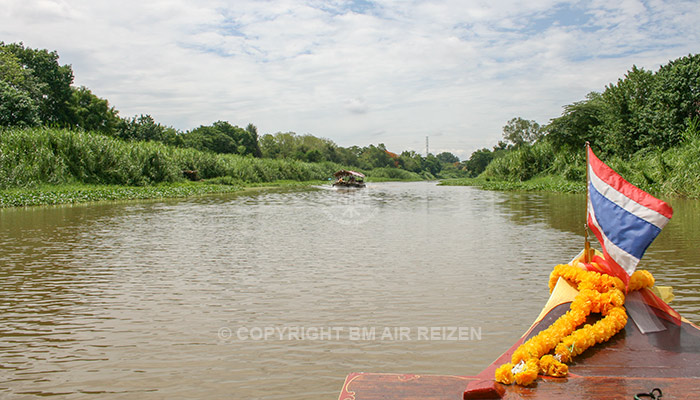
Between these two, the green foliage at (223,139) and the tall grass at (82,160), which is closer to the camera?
the tall grass at (82,160)

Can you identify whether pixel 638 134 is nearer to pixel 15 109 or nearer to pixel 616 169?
pixel 616 169

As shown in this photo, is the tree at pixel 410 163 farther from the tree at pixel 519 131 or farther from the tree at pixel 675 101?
the tree at pixel 675 101

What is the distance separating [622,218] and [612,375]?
44.9 inches

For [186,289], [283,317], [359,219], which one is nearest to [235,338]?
[283,317]

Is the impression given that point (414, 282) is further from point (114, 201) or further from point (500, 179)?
point (500, 179)

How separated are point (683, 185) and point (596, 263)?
64.2ft

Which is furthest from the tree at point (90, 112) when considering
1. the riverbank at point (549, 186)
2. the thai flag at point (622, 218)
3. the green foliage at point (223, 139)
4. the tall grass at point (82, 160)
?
the thai flag at point (622, 218)

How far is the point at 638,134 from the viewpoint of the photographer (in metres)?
29.2

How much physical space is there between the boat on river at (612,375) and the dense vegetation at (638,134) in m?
19.2

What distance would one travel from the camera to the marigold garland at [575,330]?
290cm

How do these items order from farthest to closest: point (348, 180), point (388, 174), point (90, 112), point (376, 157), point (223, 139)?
point (376, 157)
point (388, 174)
point (223, 139)
point (90, 112)
point (348, 180)

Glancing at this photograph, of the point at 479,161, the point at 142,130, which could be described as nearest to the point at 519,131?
the point at 479,161

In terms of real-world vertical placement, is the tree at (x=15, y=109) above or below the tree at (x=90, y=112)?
below

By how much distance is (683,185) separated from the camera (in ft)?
65.4
